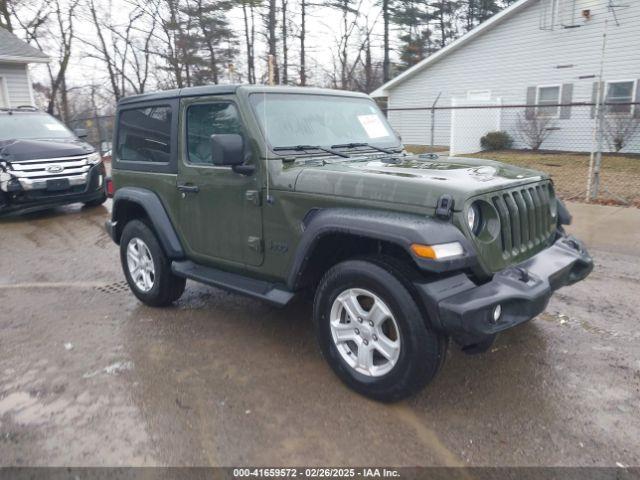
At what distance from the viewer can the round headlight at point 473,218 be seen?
2.81 metres

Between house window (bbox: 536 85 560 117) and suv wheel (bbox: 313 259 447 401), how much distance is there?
52.6ft

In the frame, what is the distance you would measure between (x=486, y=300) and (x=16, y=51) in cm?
1951

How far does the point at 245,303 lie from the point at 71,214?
638cm

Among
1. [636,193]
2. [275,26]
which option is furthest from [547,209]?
[275,26]

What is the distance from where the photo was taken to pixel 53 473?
8.41 feet

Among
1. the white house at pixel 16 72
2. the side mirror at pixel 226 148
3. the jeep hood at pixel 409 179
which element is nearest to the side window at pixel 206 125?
the side mirror at pixel 226 148

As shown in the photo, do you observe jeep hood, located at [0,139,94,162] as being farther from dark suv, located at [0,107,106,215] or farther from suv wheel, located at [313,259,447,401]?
suv wheel, located at [313,259,447,401]

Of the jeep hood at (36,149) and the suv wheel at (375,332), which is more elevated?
the jeep hood at (36,149)

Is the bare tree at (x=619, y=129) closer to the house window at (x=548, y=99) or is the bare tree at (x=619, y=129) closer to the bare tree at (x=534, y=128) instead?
the bare tree at (x=534, y=128)

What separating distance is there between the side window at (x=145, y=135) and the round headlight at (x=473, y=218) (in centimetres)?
256

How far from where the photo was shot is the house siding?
17.4m

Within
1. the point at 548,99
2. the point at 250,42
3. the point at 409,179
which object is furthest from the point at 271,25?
the point at 409,179

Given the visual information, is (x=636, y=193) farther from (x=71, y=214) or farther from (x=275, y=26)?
(x=275, y=26)

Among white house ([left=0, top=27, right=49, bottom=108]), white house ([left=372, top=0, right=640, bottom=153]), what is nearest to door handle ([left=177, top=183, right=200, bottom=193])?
white house ([left=372, top=0, right=640, bottom=153])
